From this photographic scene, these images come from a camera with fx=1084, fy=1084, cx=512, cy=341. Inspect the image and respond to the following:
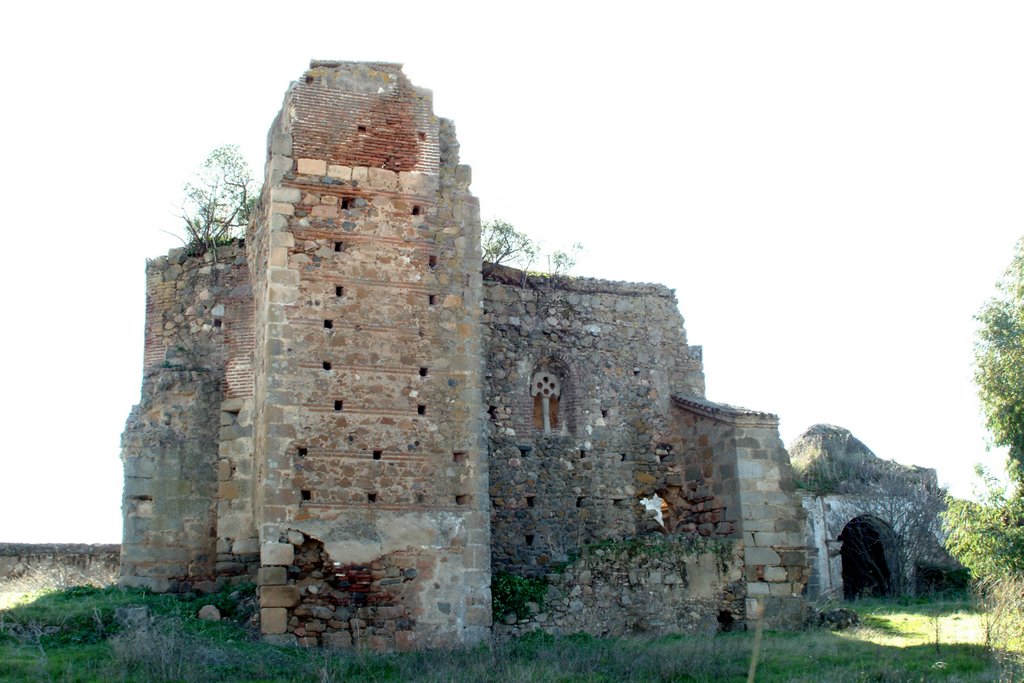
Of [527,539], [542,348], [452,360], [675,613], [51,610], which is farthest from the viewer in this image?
[542,348]

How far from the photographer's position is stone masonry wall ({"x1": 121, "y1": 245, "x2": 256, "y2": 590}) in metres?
14.6

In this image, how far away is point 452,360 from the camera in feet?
45.9

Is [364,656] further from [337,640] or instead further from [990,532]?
[990,532]

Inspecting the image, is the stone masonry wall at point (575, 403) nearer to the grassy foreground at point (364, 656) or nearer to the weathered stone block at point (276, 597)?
the grassy foreground at point (364, 656)

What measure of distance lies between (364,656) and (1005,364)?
991 centimetres

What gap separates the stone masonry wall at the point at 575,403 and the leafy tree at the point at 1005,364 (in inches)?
189

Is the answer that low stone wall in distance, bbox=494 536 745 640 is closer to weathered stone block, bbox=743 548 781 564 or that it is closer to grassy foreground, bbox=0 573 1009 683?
weathered stone block, bbox=743 548 781 564

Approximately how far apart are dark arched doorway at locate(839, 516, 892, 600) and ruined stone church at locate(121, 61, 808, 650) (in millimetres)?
9199

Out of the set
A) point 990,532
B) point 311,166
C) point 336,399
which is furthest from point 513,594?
point 990,532

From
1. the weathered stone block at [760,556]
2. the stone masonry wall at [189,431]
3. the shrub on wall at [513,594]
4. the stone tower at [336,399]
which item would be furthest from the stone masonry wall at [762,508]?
the stone masonry wall at [189,431]

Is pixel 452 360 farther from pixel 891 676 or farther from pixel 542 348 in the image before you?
pixel 891 676

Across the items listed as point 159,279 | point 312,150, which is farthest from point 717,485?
point 159,279

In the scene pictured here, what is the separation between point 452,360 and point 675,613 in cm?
510

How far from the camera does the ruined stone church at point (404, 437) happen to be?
42.6 feet
